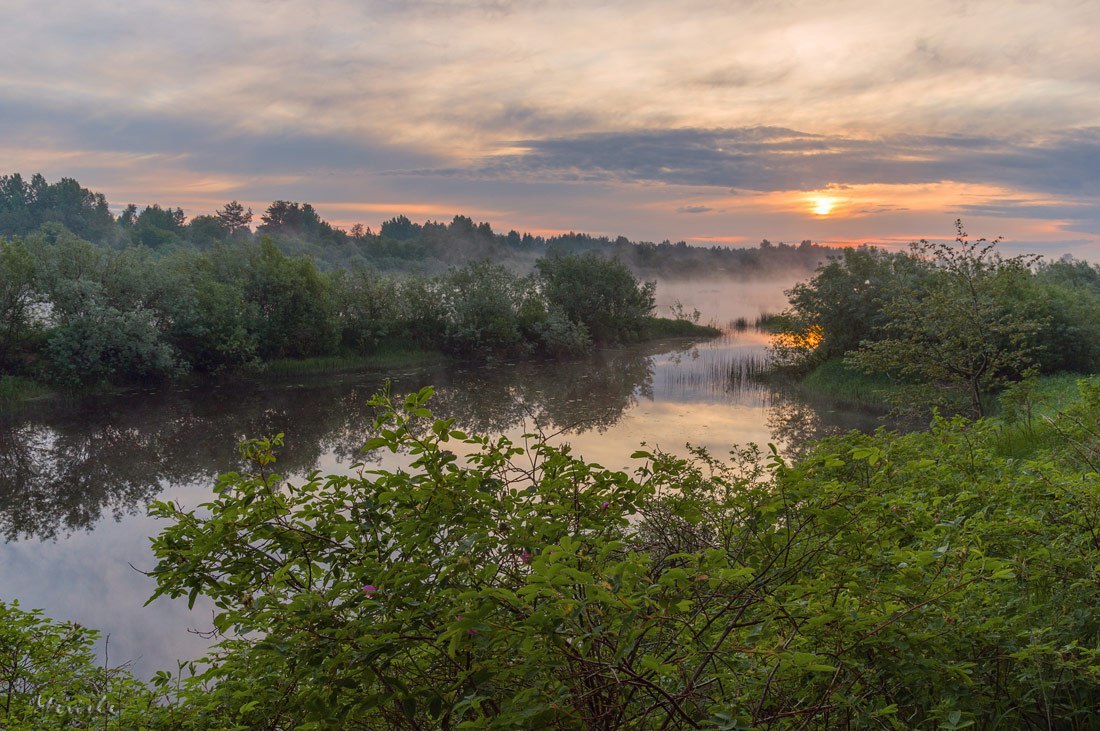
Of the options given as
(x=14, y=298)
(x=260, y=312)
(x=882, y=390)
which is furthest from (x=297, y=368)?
(x=882, y=390)

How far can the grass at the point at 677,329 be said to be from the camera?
55531mm

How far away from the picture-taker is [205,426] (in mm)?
25859

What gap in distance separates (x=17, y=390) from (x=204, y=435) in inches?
417

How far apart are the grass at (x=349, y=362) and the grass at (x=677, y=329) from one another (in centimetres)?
1913

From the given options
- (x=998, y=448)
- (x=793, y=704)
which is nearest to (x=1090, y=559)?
(x=793, y=704)

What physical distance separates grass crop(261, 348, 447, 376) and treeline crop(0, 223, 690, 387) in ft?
2.18

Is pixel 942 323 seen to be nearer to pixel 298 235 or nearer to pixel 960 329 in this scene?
pixel 960 329

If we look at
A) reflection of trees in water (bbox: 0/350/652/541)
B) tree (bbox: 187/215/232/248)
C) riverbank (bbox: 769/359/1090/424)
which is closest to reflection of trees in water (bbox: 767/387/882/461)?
riverbank (bbox: 769/359/1090/424)

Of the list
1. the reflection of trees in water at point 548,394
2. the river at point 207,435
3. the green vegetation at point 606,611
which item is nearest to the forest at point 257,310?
the river at point 207,435

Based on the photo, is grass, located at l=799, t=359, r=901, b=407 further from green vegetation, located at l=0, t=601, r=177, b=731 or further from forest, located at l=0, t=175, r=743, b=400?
green vegetation, located at l=0, t=601, r=177, b=731

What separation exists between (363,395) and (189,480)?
1343cm

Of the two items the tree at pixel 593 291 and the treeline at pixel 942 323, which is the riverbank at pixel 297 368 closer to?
the tree at pixel 593 291

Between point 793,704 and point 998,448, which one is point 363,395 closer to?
point 998,448

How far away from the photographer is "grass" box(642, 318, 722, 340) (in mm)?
55531
